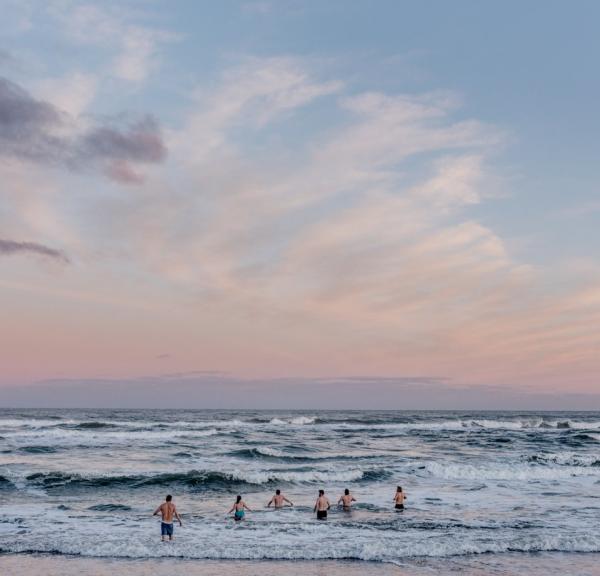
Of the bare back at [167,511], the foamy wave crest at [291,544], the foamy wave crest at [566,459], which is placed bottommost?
the foamy wave crest at [566,459]

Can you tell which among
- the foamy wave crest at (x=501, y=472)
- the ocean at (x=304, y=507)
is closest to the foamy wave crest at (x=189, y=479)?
the ocean at (x=304, y=507)

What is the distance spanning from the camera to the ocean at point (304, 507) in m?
17.9

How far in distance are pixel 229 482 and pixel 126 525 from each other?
10978 mm

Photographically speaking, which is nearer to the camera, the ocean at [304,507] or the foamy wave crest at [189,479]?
the ocean at [304,507]

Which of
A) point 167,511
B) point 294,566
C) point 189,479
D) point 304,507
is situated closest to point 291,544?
point 294,566

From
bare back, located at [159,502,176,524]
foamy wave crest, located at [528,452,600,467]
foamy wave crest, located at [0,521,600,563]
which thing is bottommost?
foamy wave crest, located at [528,452,600,467]

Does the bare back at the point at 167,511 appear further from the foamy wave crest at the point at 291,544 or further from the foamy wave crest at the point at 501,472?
the foamy wave crest at the point at 501,472

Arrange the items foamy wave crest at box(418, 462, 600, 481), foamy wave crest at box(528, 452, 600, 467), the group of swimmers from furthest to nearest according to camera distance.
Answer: foamy wave crest at box(528, 452, 600, 467)
foamy wave crest at box(418, 462, 600, 481)
the group of swimmers

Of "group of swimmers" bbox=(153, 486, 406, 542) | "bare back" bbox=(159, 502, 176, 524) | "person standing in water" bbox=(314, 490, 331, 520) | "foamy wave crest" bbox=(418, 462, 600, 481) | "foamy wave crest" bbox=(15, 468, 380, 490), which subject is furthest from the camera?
"foamy wave crest" bbox=(418, 462, 600, 481)

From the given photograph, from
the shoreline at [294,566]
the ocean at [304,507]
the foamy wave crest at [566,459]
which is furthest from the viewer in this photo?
the foamy wave crest at [566,459]

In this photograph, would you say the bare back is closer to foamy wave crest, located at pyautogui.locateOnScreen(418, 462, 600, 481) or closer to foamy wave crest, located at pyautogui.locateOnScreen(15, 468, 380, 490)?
foamy wave crest, located at pyautogui.locateOnScreen(15, 468, 380, 490)

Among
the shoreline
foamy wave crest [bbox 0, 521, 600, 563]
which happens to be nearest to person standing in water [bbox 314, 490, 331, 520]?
foamy wave crest [bbox 0, 521, 600, 563]

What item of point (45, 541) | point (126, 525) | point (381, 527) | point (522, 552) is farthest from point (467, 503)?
point (45, 541)

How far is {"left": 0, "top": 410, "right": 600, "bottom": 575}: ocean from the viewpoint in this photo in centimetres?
1791
